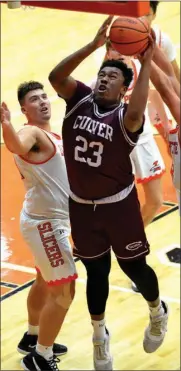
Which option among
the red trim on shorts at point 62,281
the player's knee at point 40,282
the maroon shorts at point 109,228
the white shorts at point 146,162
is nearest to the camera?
the maroon shorts at point 109,228

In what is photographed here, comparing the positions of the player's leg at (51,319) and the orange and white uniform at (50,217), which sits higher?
the orange and white uniform at (50,217)

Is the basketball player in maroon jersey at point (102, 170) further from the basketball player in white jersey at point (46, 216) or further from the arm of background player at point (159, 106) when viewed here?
the arm of background player at point (159, 106)

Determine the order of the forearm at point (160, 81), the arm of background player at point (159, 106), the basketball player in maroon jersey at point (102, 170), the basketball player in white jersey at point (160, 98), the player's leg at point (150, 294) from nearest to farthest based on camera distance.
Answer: the forearm at point (160, 81) → the basketball player in maroon jersey at point (102, 170) → the player's leg at point (150, 294) → the basketball player in white jersey at point (160, 98) → the arm of background player at point (159, 106)

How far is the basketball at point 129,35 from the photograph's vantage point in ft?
17.4

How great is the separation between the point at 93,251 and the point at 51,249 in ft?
1.88

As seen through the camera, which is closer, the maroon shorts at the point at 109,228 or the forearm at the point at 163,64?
the forearm at the point at 163,64

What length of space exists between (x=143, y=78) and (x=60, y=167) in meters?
1.44

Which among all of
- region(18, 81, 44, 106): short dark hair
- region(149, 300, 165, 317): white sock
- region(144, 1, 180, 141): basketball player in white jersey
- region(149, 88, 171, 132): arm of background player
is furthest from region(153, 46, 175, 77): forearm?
region(149, 88, 171, 132): arm of background player

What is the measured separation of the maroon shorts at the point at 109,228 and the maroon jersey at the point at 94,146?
114mm

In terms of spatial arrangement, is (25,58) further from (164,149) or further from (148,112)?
(148,112)

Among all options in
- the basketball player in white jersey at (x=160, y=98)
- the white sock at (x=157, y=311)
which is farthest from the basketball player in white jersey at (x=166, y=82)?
the basketball player in white jersey at (x=160, y=98)

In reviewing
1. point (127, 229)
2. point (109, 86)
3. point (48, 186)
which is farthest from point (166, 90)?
point (48, 186)

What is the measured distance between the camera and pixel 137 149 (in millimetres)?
8703

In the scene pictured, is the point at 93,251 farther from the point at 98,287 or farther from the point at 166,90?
the point at 166,90
